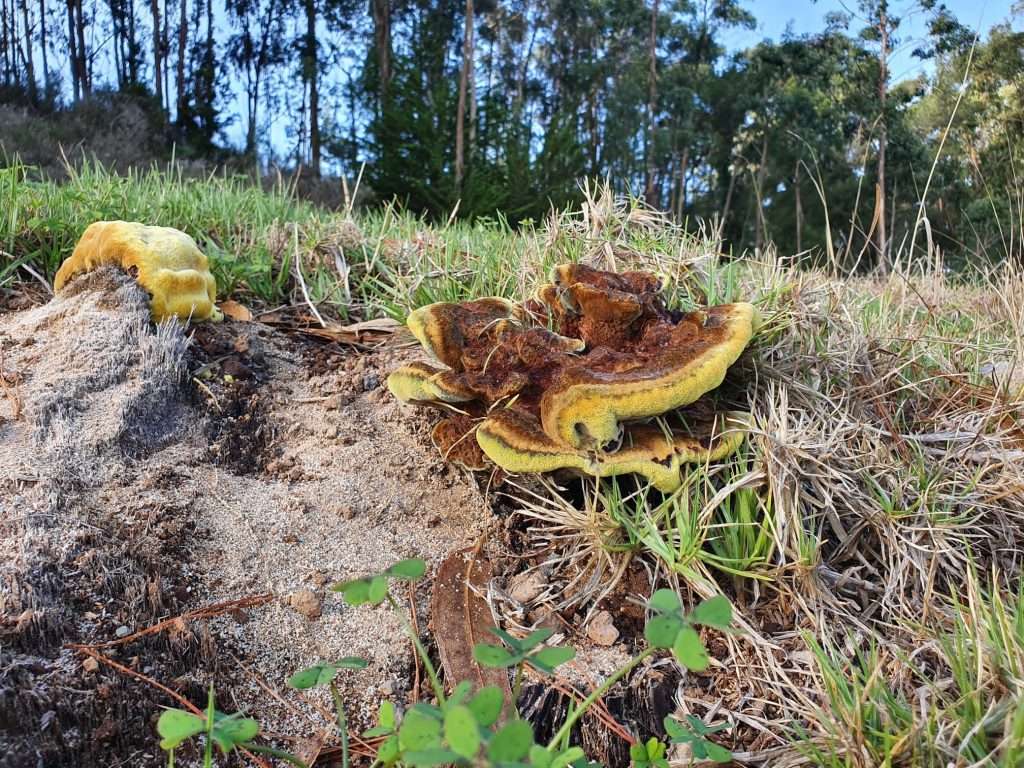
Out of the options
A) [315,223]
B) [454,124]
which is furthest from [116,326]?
[454,124]

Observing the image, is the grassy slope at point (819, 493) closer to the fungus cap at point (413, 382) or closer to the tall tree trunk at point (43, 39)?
the fungus cap at point (413, 382)

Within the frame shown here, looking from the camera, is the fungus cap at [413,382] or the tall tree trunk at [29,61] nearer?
the fungus cap at [413,382]

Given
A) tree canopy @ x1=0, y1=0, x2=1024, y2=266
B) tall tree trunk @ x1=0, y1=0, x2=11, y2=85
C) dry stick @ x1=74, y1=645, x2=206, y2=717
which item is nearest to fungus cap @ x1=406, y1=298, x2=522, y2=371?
dry stick @ x1=74, y1=645, x2=206, y2=717

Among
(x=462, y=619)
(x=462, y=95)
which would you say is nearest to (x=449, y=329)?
(x=462, y=619)

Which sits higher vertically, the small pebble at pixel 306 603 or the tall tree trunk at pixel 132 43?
the tall tree trunk at pixel 132 43

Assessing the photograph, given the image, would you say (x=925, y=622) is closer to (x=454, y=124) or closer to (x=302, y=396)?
(x=302, y=396)

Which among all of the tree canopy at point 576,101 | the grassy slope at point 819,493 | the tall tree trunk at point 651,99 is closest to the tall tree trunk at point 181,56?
the tree canopy at point 576,101

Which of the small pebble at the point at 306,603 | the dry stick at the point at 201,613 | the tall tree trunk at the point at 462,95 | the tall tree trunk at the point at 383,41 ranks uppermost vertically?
the tall tree trunk at the point at 383,41
